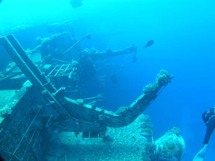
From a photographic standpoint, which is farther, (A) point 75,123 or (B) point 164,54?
(B) point 164,54

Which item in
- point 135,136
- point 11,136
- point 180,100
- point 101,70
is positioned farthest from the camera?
point 180,100

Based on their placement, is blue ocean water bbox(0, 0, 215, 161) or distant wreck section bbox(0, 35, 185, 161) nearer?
distant wreck section bbox(0, 35, 185, 161)

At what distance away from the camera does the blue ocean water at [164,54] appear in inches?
813

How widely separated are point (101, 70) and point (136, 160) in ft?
40.1

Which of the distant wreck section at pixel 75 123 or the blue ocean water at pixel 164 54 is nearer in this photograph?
the distant wreck section at pixel 75 123

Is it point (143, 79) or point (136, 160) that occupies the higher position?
point (143, 79)

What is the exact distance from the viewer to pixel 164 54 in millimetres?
34500

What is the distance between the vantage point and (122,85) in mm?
21344

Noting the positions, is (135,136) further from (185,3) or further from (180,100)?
(185,3)

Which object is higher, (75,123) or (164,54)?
(164,54)

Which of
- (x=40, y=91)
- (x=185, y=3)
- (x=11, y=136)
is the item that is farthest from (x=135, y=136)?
(x=185, y=3)

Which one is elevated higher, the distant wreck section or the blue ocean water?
the blue ocean water

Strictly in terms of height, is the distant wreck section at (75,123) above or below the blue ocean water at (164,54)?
below

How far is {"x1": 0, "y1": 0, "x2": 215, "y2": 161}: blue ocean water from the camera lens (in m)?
20.6
